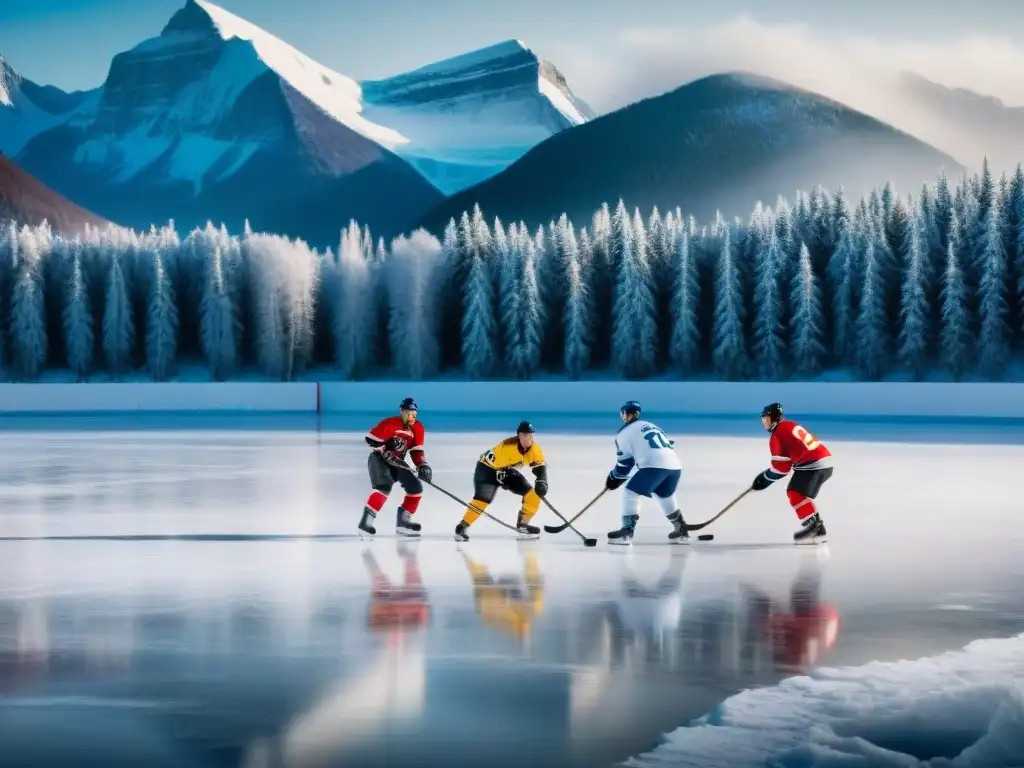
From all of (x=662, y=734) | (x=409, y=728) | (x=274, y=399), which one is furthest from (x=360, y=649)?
(x=274, y=399)

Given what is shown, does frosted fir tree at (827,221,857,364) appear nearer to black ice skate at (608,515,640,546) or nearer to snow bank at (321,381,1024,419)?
snow bank at (321,381,1024,419)

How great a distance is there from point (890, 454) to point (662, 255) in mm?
61576

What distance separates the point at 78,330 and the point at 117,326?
2251mm

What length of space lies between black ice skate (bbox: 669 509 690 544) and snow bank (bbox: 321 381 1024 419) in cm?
3402

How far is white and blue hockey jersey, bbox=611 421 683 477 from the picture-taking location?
Answer: 15.0 m

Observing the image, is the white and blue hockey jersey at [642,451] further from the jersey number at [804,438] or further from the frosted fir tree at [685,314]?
the frosted fir tree at [685,314]

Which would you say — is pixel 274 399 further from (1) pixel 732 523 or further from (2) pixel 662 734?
(2) pixel 662 734

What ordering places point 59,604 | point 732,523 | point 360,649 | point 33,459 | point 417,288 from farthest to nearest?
1. point 417,288
2. point 33,459
3. point 732,523
4. point 59,604
5. point 360,649

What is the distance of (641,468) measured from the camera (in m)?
15.1

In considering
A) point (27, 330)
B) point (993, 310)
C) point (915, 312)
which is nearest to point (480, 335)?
point (915, 312)

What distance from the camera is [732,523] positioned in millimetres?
17500

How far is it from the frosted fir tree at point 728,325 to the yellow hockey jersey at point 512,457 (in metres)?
66.8

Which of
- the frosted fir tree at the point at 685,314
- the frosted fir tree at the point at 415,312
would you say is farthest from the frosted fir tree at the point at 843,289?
the frosted fir tree at the point at 415,312

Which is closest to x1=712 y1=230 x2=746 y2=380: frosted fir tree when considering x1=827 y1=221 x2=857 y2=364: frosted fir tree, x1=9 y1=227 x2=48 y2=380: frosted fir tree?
x1=827 y1=221 x2=857 y2=364: frosted fir tree
